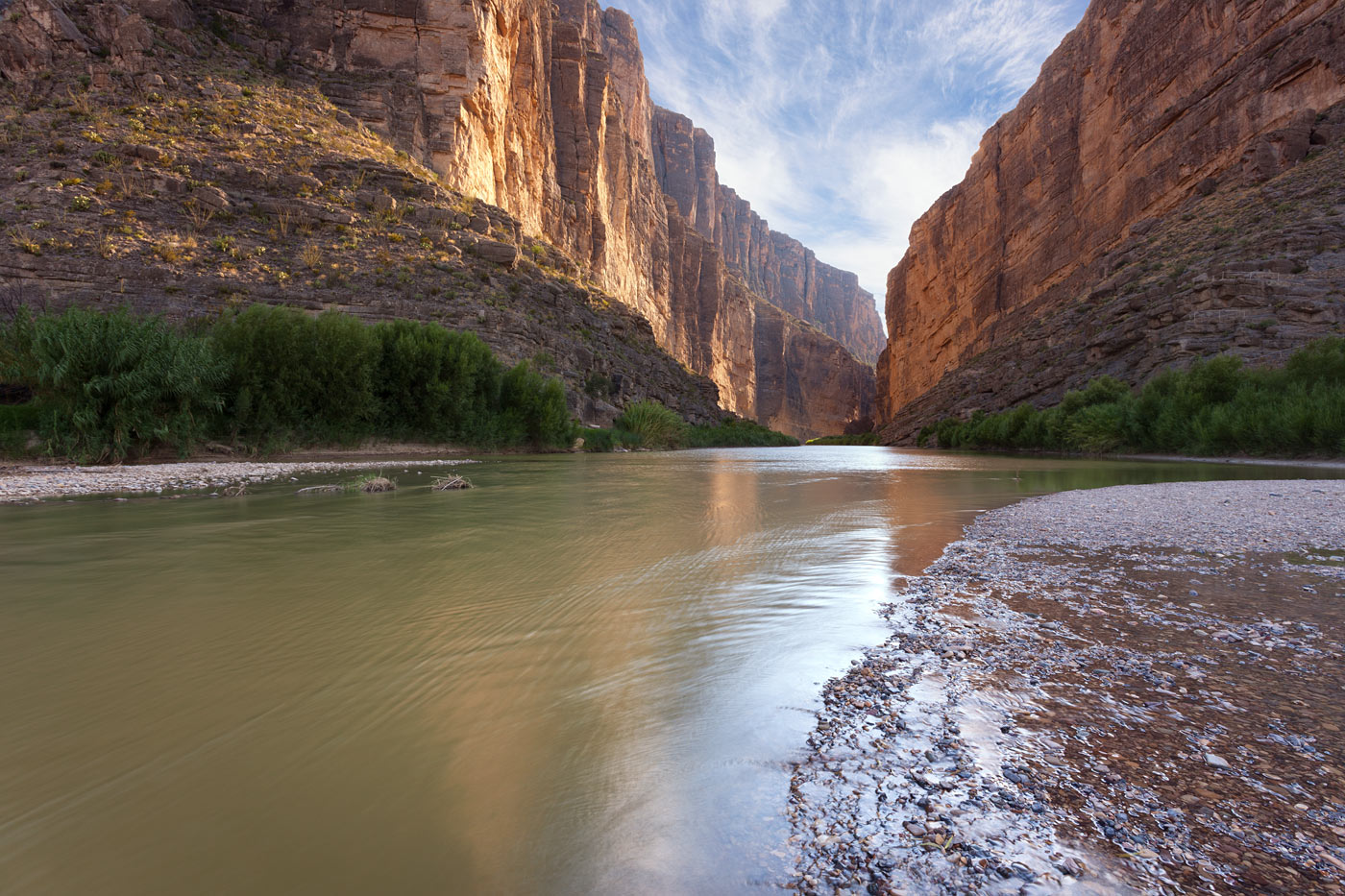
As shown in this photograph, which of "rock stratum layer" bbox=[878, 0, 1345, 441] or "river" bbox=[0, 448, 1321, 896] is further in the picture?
"rock stratum layer" bbox=[878, 0, 1345, 441]

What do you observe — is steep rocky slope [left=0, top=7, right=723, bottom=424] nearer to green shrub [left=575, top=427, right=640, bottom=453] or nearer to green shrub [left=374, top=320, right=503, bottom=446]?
green shrub [left=575, top=427, right=640, bottom=453]

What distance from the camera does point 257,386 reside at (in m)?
16.7

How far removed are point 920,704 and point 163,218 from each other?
3204 cm

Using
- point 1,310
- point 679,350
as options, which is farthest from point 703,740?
point 679,350

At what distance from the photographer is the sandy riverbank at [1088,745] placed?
4.25 feet

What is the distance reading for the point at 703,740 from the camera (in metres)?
1.97

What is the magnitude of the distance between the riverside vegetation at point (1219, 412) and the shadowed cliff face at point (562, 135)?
38.2m

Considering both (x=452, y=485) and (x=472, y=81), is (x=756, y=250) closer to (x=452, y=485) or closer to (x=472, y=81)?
(x=472, y=81)

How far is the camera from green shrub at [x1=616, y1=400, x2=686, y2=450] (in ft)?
116

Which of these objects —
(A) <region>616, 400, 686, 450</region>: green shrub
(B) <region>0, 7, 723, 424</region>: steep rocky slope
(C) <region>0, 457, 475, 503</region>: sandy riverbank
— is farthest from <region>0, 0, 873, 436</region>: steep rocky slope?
(C) <region>0, 457, 475, 503</region>: sandy riverbank

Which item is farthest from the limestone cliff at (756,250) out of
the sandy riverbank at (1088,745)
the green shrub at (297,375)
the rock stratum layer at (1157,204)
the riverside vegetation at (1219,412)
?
the sandy riverbank at (1088,745)

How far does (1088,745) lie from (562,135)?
6862 centimetres

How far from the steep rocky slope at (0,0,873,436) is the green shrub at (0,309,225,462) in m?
22.9

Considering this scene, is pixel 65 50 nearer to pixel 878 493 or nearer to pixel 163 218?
pixel 163 218
